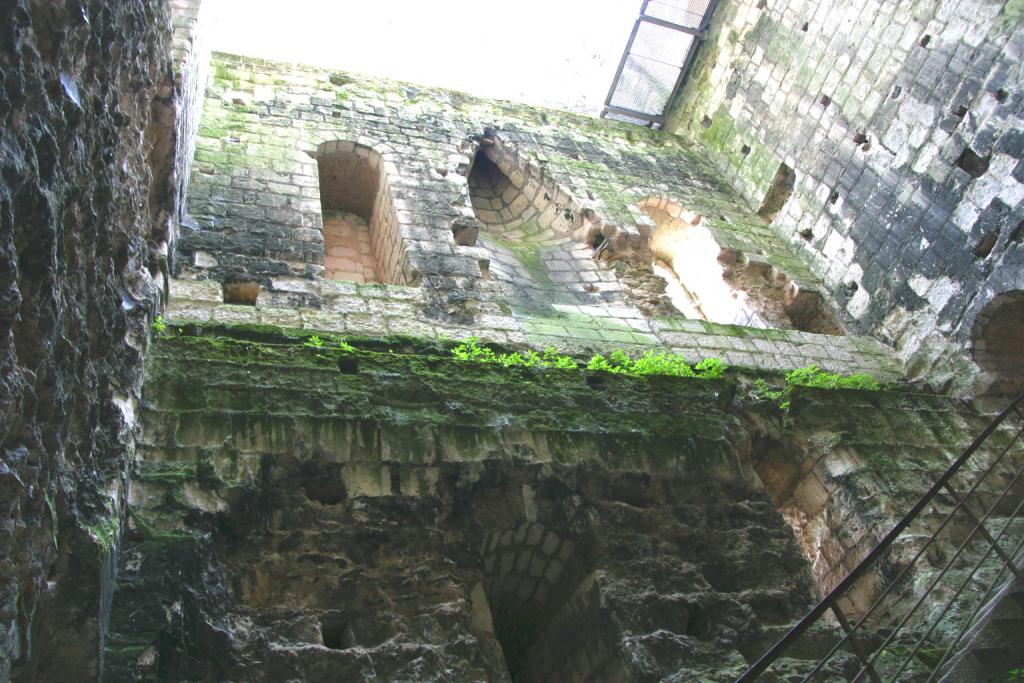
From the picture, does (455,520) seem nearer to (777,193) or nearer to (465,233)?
(465,233)

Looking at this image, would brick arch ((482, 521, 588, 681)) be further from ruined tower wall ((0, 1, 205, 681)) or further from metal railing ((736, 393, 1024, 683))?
ruined tower wall ((0, 1, 205, 681))

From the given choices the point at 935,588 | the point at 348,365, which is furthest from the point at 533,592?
the point at 935,588

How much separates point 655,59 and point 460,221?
17.6ft

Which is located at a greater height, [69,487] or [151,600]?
[69,487]

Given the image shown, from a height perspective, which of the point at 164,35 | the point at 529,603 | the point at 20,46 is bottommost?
the point at 529,603

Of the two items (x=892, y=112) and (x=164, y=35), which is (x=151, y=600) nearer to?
(x=164, y=35)

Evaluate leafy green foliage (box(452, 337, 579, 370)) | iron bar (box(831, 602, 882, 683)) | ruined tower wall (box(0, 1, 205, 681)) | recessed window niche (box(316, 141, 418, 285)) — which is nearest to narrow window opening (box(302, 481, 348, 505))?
ruined tower wall (box(0, 1, 205, 681))

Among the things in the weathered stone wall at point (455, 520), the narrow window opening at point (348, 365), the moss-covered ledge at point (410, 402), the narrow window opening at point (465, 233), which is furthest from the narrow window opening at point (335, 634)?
the narrow window opening at point (465, 233)

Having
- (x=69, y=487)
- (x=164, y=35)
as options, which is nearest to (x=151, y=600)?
(x=69, y=487)

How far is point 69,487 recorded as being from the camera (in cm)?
332

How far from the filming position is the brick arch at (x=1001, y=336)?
704cm

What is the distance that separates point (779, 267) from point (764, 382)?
2.71 m

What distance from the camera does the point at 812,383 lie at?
22.1ft

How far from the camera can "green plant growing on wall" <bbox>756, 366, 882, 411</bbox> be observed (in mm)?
6430
